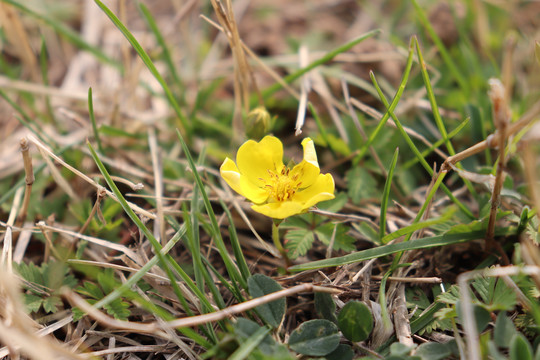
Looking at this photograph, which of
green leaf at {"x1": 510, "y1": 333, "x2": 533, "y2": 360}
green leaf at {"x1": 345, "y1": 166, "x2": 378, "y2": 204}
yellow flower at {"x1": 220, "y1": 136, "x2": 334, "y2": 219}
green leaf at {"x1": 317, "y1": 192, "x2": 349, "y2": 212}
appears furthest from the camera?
green leaf at {"x1": 345, "y1": 166, "x2": 378, "y2": 204}

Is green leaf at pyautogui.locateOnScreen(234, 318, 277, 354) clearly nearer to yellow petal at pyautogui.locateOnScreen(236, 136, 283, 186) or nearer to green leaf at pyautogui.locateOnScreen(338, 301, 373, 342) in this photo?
green leaf at pyautogui.locateOnScreen(338, 301, 373, 342)

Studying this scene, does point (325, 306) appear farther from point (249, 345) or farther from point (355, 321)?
point (249, 345)

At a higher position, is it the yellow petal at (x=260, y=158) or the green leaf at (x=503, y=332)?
the yellow petal at (x=260, y=158)

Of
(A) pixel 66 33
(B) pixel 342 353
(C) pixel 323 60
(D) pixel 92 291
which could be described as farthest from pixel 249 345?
(A) pixel 66 33

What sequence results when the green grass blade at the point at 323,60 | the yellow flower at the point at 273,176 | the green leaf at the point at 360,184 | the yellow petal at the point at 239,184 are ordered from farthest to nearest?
the green grass blade at the point at 323,60
the green leaf at the point at 360,184
the yellow flower at the point at 273,176
the yellow petal at the point at 239,184

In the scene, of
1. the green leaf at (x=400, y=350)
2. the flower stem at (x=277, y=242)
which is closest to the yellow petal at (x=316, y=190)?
the flower stem at (x=277, y=242)

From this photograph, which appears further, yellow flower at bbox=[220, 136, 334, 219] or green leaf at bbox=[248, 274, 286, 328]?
yellow flower at bbox=[220, 136, 334, 219]

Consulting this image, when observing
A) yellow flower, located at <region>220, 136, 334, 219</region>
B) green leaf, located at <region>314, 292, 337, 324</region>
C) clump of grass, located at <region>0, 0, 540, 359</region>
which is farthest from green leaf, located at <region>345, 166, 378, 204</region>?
green leaf, located at <region>314, 292, 337, 324</region>

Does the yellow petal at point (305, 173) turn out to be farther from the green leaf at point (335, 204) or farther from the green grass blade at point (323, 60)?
the green grass blade at point (323, 60)
